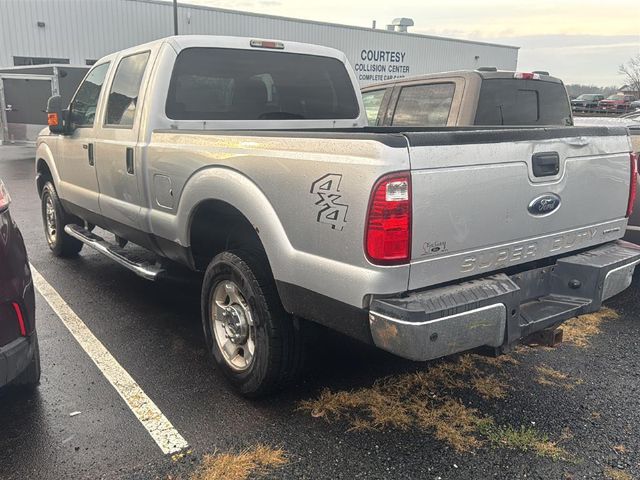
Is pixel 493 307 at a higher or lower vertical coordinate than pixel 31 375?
higher

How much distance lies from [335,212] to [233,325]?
46.5 inches

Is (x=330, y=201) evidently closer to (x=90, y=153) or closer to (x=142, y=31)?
(x=90, y=153)

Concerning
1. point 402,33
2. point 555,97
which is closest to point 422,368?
point 555,97

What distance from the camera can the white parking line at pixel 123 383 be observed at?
2879mm

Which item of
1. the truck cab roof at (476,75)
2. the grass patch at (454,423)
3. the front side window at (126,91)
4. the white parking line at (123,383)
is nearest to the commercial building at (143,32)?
the front side window at (126,91)

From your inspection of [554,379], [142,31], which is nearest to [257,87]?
[554,379]

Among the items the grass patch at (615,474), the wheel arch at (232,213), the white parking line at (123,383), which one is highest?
the wheel arch at (232,213)

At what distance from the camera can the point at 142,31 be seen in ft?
85.7

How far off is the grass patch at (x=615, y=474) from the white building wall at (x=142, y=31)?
26209 mm

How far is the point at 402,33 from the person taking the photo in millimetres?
35594

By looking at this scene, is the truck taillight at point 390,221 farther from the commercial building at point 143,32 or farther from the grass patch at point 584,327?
the commercial building at point 143,32

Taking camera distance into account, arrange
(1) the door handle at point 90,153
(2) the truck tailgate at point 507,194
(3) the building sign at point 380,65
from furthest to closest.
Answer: (3) the building sign at point 380,65 → (1) the door handle at point 90,153 → (2) the truck tailgate at point 507,194

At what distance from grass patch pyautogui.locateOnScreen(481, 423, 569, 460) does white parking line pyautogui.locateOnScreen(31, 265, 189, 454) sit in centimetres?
158

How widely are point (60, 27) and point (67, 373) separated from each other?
24685mm
